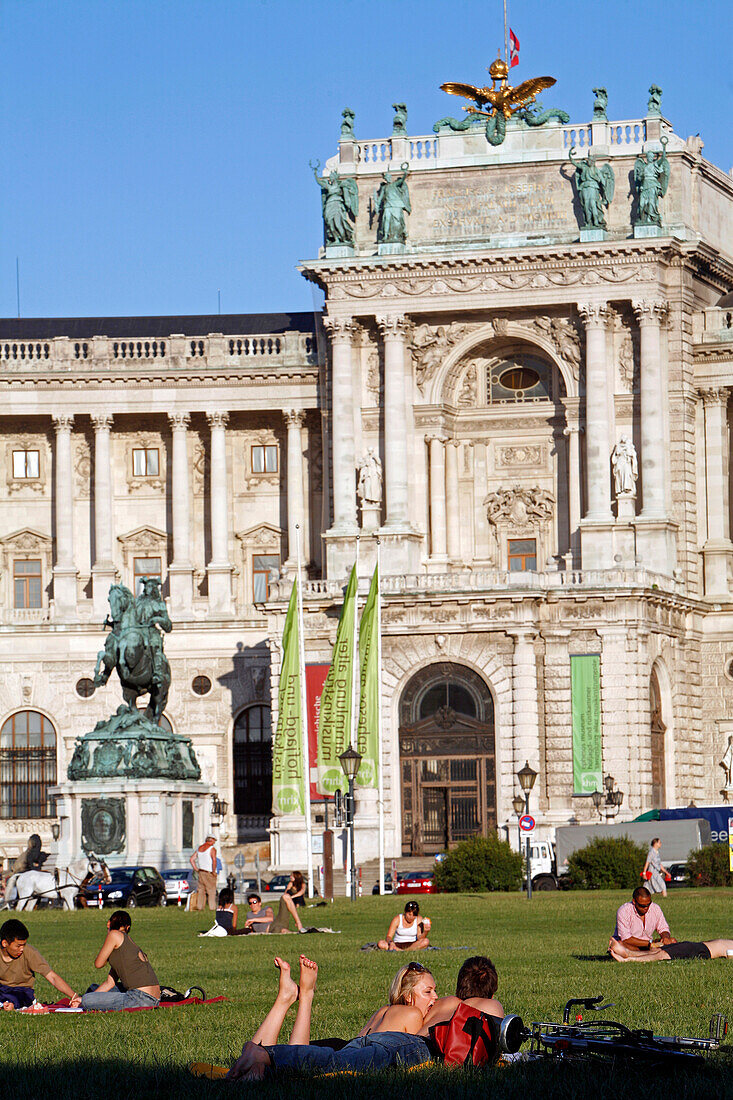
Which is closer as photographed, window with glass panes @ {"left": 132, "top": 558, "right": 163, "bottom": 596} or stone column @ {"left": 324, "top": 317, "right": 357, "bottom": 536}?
stone column @ {"left": 324, "top": 317, "right": 357, "bottom": 536}

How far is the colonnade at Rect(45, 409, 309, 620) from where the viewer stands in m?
91.0

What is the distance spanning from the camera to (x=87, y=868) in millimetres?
59312

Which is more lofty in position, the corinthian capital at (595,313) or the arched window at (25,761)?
the corinthian capital at (595,313)

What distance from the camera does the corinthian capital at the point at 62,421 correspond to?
9150 centimetres

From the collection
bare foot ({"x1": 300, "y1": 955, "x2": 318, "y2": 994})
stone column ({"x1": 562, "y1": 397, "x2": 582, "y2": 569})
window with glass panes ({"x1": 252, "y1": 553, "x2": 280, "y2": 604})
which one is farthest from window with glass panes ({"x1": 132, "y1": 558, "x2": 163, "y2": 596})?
bare foot ({"x1": 300, "y1": 955, "x2": 318, "y2": 994})

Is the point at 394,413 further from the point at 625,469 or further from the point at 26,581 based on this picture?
the point at 26,581

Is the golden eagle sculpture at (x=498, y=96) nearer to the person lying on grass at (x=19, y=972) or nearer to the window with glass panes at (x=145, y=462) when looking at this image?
the window with glass panes at (x=145, y=462)

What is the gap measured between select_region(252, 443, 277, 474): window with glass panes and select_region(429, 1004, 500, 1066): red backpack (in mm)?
74624

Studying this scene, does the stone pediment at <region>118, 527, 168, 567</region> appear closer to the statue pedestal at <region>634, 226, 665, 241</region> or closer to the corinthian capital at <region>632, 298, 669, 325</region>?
the corinthian capital at <region>632, 298, 669, 325</region>

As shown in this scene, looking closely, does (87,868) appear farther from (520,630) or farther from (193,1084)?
(193,1084)

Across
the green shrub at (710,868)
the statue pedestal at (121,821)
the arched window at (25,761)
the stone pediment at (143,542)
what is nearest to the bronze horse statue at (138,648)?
the statue pedestal at (121,821)

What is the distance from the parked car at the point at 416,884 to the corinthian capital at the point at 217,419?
29034mm

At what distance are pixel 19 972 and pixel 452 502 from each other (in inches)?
2474

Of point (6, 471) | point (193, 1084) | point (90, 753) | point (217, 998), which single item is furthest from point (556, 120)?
point (193, 1084)
